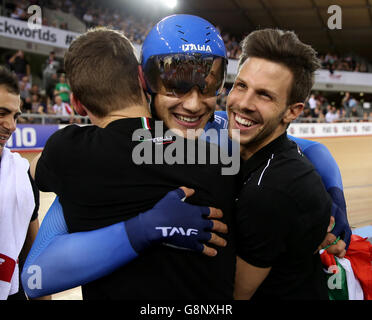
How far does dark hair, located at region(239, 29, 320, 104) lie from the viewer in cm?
170

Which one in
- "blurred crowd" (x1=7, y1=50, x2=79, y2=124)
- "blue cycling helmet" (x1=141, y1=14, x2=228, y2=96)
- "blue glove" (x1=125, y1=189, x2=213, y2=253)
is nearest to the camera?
"blue glove" (x1=125, y1=189, x2=213, y2=253)

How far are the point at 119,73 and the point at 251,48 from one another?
0.88 meters

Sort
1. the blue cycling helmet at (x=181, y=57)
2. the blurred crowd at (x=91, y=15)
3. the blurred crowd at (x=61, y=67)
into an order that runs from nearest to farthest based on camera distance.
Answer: the blue cycling helmet at (x=181, y=57)
the blurred crowd at (x=61, y=67)
the blurred crowd at (x=91, y=15)

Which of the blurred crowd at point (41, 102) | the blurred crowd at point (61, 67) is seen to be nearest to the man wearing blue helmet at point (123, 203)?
the blurred crowd at point (61, 67)

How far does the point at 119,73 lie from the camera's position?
121 cm

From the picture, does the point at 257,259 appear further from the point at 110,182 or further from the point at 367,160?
the point at 367,160

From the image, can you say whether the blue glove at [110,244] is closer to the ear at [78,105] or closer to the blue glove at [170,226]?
the blue glove at [170,226]

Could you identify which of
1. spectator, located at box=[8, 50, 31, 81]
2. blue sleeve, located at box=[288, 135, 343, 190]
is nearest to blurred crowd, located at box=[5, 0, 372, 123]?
spectator, located at box=[8, 50, 31, 81]

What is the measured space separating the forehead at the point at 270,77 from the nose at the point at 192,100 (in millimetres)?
285

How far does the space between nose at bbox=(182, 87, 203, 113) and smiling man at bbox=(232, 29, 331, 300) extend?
0.86ft

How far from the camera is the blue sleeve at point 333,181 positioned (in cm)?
181

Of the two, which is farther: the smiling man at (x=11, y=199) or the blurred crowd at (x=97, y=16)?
the blurred crowd at (x=97, y=16)

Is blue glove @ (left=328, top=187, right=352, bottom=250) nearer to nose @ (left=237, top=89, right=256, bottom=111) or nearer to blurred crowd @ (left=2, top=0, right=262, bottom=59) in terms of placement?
nose @ (left=237, top=89, right=256, bottom=111)
